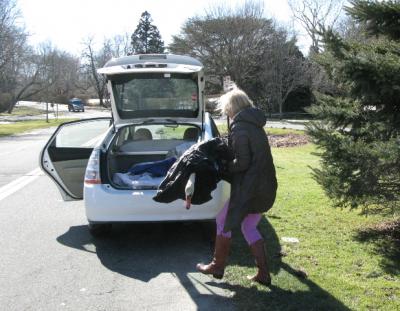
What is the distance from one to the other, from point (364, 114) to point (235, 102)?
5.99 ft

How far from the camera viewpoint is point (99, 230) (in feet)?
21.6

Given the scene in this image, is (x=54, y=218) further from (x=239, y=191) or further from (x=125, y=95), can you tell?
(x=239, y=191)

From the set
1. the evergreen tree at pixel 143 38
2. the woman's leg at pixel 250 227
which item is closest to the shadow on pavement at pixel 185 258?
the woman's leg at pixel 250 227

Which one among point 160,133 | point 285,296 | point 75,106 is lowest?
point 75,106

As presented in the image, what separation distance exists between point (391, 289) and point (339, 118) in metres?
2.09

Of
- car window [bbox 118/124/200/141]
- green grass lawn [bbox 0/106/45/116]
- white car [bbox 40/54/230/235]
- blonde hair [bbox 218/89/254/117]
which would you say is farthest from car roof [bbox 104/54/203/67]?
green grass lawn [bbox 0/106/45/116]

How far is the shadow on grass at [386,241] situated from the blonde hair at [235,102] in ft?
6.98

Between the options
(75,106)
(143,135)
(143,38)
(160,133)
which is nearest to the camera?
(143,135)

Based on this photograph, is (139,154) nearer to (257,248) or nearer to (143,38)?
(257,248)

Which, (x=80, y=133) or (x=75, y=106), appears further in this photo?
(x=75, y=106)

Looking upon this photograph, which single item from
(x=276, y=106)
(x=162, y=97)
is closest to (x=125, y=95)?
(x=162, y=97)

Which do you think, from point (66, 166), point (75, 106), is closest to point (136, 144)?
point (66, 166)

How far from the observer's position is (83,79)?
105438 millimetres

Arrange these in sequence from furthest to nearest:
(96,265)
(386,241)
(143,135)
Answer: (143,135)
(386,241)
(96,265)
